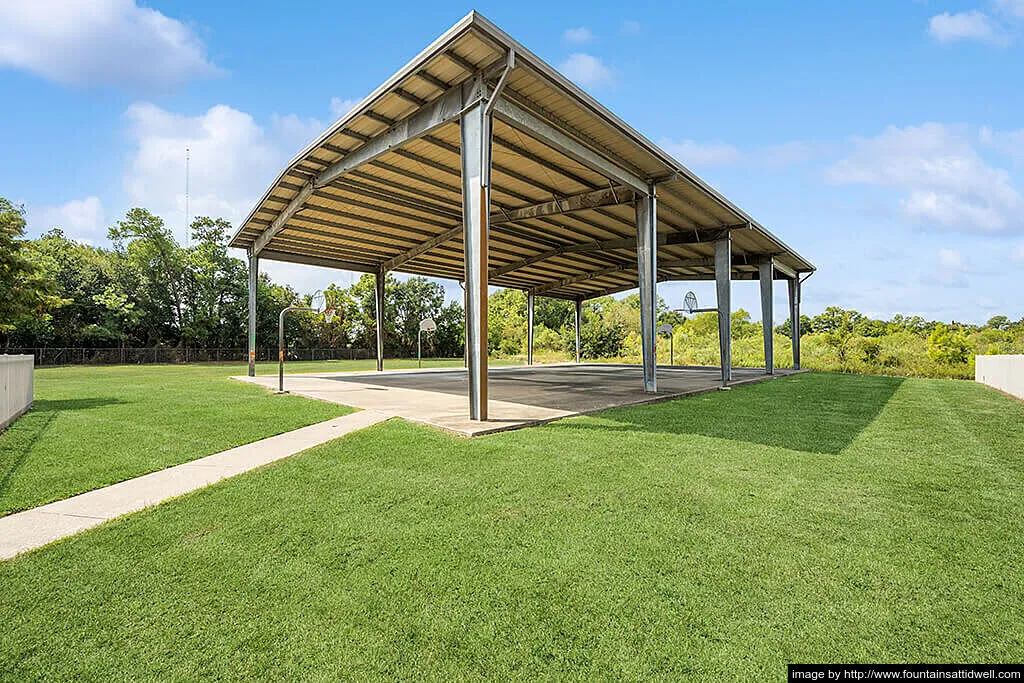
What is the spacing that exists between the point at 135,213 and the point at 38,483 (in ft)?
129

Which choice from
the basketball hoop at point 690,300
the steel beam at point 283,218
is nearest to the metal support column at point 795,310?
the basketball hoop at point 690,300

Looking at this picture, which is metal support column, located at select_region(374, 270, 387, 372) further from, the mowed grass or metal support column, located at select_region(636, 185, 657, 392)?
the mowed grass

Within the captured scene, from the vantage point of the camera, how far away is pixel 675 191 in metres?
13.6

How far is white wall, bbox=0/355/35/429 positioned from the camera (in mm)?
7301

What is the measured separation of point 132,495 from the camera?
442 cm

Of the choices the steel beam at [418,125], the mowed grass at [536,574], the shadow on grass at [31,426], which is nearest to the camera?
the mowed grass at [536,574]

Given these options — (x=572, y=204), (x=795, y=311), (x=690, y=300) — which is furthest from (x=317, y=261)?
(x=795, y=311)

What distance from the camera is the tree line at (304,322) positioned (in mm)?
27094

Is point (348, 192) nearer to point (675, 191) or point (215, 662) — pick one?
point (675, 191)

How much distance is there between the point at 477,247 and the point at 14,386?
806 centimetres

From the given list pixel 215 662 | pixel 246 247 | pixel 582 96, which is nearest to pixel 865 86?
pixel 582 96

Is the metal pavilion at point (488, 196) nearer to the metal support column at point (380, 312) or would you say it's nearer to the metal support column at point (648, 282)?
the metal support column at point (648, 282)

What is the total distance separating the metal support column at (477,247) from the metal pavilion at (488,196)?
0.09 ft

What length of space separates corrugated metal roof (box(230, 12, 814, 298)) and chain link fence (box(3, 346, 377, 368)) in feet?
63.8
